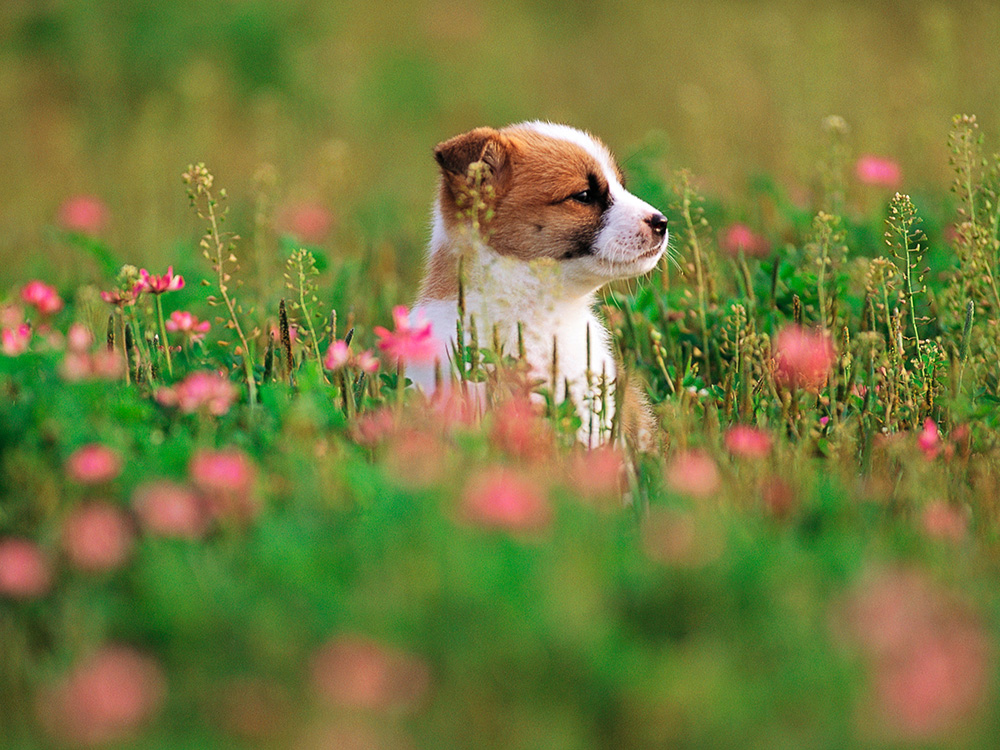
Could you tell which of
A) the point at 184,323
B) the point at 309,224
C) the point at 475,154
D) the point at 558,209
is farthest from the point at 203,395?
the point at 309,224

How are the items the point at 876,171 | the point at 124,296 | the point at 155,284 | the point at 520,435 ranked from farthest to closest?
1. the point at 876,171
2. the point at 155,284
3. the point at 124,296
4. the point at 520,435

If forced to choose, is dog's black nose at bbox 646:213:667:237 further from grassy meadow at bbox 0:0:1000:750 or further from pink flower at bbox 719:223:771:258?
pink flower at bbox 719:223:771:258

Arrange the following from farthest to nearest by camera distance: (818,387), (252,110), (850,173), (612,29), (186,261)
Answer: (612,29)
(252,110)
(850,173)
(186,261)
(818,387)

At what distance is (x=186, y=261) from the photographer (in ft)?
14.9

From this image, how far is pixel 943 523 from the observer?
82.5 inches

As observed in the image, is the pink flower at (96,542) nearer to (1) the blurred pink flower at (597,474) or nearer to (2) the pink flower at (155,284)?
(1) the blurred pink flower at (597,474)

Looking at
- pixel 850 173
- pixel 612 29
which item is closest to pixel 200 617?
pixel 850 173

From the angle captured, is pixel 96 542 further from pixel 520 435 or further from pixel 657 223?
pixel 657 223

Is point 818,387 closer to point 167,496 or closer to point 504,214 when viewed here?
point 504,214

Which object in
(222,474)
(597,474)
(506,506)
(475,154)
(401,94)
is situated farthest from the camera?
(401,94)

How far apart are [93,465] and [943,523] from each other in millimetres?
1603

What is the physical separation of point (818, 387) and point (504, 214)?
116 centimetres

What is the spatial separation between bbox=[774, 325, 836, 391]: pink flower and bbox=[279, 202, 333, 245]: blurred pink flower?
9.81 feet

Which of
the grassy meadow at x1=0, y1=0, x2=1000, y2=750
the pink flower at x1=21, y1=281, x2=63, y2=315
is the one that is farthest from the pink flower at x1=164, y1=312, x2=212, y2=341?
the pink flower at x1=21, y1=281, x2=63, y2=315
